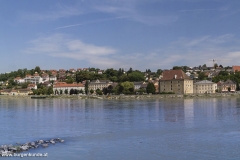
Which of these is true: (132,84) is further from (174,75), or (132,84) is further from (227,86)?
(227,86)

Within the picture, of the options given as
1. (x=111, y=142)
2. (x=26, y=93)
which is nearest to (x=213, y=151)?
(x=111, y=142)

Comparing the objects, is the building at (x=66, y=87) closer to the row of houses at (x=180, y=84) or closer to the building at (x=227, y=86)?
the row of houses at (x=180, y=84)

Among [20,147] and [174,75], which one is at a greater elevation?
[174,75]

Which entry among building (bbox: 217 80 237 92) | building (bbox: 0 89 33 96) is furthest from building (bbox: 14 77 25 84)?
building (bbox: 217 80 237 92)

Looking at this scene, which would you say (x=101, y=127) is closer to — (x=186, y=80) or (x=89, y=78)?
(x=186, y=80)

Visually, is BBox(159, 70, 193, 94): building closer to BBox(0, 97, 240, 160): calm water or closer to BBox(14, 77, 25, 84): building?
BBox(0, 97, 240, 160): calm water

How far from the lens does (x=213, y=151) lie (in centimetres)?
1321

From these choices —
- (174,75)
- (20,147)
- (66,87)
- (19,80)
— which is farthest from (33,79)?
(20,147)

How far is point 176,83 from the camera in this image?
64.4 metres

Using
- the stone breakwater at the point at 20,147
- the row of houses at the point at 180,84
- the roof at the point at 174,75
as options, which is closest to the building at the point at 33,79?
the row of houses at the point at 180,84

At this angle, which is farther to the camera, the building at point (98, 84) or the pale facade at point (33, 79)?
the pale facade at point (33, 79)

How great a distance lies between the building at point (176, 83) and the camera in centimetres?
6397

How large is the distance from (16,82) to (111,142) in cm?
10259

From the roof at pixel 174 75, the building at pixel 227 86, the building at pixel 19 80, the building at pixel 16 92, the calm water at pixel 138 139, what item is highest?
the building at pixel 19 80
